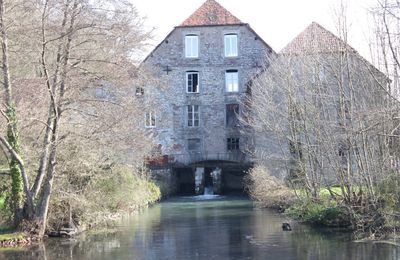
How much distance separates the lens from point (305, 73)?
26.4 meters

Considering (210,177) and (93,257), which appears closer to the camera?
(93,257)

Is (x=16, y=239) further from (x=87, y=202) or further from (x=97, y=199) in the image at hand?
(x=97, y=199)

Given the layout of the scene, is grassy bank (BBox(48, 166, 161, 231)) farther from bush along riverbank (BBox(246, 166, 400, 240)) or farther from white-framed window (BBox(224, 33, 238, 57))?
white-framed window (BBox(224, 33, 238, 57))

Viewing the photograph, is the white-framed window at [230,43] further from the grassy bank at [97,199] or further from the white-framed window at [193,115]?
the grassy bank at [97,199]

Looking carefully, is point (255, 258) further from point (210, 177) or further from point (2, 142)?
point (210, 177)

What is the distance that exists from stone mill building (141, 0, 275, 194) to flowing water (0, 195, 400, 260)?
19.2m

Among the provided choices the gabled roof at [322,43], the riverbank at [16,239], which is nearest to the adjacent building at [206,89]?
the gabled roof at [322,43]

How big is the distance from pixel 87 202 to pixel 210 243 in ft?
20.6

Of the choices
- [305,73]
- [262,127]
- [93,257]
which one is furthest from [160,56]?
[93,257]

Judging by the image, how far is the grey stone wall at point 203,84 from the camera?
48.0 m

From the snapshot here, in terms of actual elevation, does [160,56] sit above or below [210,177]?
above

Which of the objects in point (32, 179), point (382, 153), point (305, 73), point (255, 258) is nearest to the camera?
point (255, 258)

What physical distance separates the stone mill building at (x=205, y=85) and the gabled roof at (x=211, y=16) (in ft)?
0.26

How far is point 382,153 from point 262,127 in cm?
887
